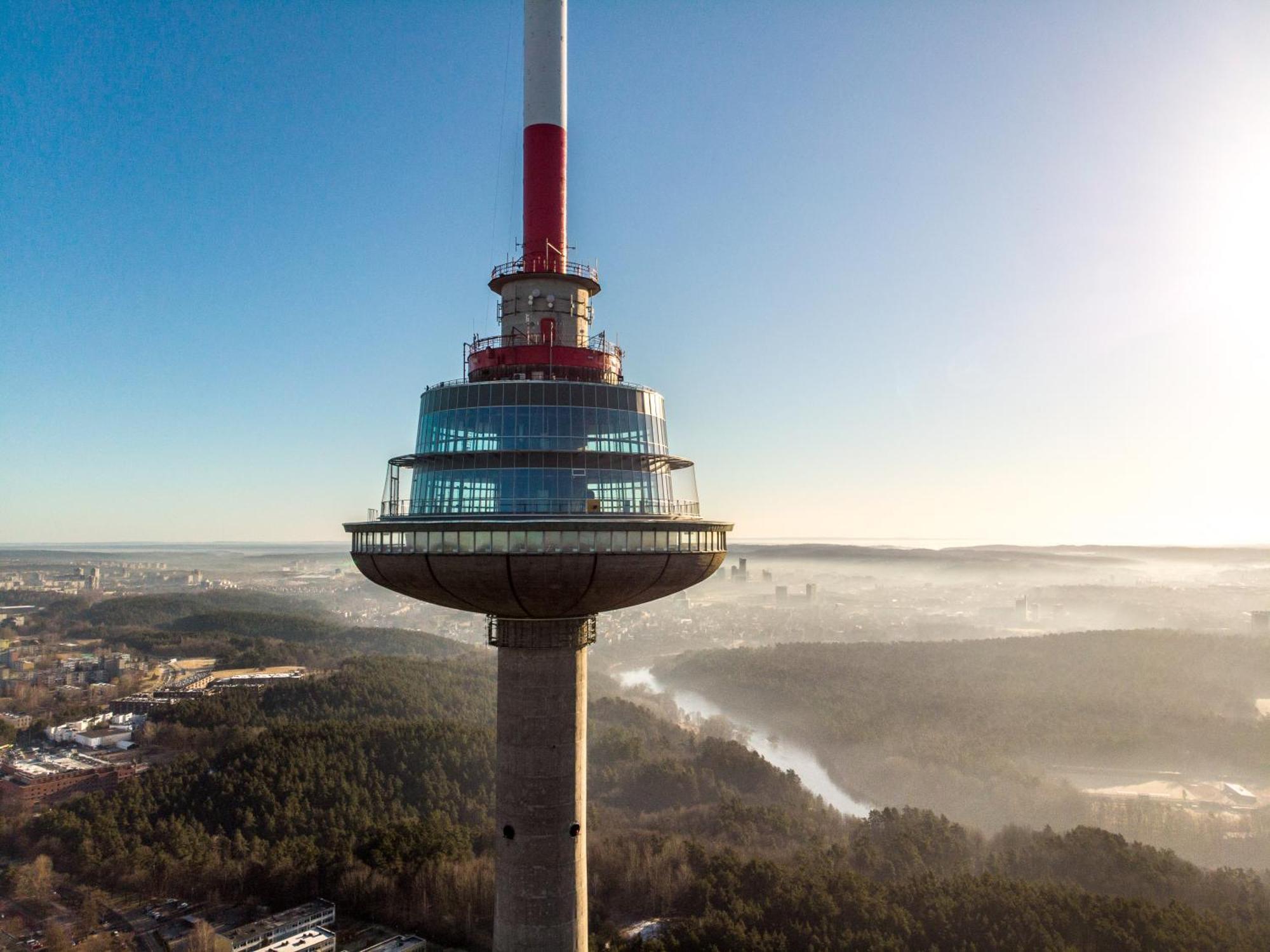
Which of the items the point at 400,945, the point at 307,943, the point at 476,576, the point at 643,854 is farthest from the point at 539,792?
the point at 643,854

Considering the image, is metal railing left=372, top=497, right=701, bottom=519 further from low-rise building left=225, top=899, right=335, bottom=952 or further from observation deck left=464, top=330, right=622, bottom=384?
low-rise building left=225, top=899, right=335, bottom=952

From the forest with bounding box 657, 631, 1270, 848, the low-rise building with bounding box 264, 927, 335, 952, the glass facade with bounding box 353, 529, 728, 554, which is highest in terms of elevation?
the glass facade with bounding box 353, 529, 728, 554

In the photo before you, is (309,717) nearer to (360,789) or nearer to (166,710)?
(166,710)

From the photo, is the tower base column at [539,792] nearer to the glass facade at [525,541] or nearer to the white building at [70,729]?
the glass facade at [525,541]

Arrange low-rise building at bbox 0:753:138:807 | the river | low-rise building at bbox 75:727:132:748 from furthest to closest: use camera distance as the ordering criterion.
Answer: the river
low-rise building at bbox 75:727:132:748
low-rise building at bbox 0:753:138:807

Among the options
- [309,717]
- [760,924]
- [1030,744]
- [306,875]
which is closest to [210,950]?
[306,875]

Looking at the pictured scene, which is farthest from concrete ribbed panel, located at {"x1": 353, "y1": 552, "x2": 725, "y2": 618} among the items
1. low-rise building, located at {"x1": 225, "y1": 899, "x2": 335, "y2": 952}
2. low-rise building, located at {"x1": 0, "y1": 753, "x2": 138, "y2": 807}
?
low-rise building, located at {"x1": 0, "y1": 753, "x2": 138, "y2": 807}

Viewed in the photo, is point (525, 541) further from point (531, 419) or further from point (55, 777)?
point (55, 777)
